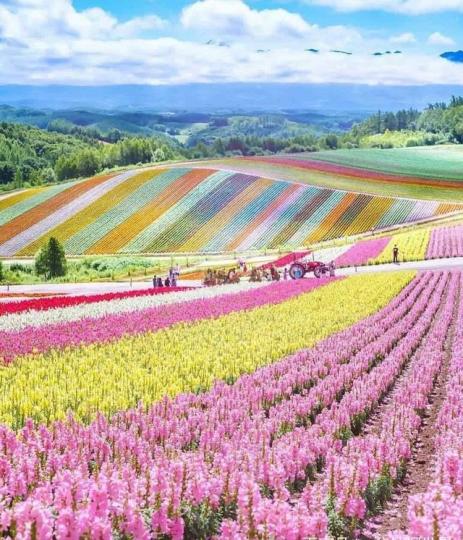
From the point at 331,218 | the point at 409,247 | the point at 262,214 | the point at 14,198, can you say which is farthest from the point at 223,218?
the point at 14,198

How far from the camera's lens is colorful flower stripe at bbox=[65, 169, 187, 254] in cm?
8000

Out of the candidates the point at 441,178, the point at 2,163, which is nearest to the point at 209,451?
the point at 441,178

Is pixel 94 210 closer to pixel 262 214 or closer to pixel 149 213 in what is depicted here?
pixel 149 213

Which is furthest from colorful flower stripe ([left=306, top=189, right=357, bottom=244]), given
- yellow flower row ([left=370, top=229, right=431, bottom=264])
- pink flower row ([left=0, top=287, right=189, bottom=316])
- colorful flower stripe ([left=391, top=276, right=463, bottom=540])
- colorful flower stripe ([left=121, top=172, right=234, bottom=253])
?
colorful flower stripe ([left=391, top=276, right=463, bottom=540])

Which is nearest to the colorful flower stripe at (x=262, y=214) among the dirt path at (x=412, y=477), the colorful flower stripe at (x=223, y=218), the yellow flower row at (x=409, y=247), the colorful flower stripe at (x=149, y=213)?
the colorful flower stripe at (x=223, y=218)

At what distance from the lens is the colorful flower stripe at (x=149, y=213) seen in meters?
78.4

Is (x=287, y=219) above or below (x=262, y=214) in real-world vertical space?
below

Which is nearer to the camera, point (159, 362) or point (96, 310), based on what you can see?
point (159, 362)

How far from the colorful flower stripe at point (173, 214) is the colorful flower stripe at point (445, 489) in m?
63.0

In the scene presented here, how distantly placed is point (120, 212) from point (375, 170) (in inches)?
→ 1472

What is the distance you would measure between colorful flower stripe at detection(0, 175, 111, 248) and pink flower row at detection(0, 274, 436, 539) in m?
73.0

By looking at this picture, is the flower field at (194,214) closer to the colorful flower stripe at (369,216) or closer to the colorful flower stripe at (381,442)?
the colorful flower stripe at (369,216)

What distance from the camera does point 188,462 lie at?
805cm

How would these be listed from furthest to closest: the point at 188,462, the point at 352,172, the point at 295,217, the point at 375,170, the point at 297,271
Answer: the point at 375,170, the point at 352,172, the point at 295,217, the point at 297,271, the point at 188,462
